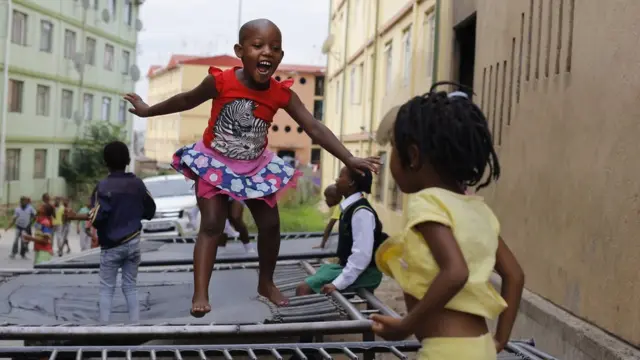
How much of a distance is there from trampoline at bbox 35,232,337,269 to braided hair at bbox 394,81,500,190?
207 inches

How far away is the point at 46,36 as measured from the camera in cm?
3228

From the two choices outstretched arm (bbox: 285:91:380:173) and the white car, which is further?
the white car

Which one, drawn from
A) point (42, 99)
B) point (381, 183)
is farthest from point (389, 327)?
point (42, 99)

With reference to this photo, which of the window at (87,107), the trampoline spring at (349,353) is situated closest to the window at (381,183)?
the trampoline spring at (349,353)

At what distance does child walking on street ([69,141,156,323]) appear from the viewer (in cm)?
549

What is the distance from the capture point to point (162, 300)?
6043mm

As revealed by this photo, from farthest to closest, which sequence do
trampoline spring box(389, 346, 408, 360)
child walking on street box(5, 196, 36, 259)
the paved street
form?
child walking on street box(5, 196, 36, 259), the paved street, trampoline spring box(389, 346, 408, 360)

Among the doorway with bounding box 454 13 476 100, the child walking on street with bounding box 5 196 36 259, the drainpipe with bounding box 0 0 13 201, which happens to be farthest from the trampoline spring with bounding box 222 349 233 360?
the drainpipe with bounding box 0 0 13 201

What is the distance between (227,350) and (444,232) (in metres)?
1.71

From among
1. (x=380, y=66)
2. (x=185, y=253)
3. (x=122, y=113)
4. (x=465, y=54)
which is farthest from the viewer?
(x=122, y=113)

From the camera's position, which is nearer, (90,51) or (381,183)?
(381,183)

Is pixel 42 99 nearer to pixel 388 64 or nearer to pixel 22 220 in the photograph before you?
pixel 22 220

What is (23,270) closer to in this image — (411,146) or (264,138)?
(264,138)

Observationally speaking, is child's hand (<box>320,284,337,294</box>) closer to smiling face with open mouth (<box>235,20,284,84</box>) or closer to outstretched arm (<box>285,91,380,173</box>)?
outstretched arm (<box>285,91,380,173</box>)
